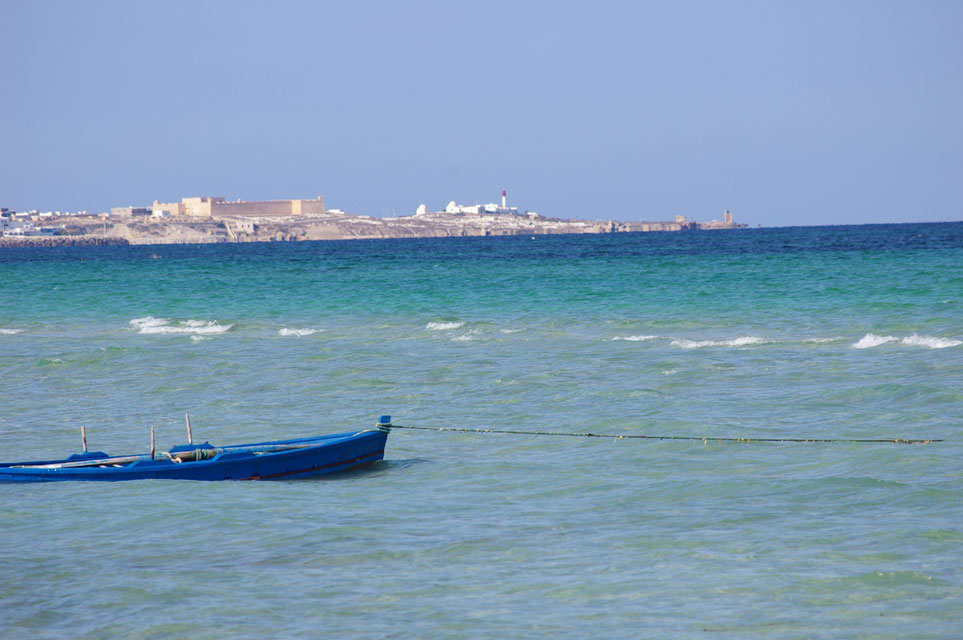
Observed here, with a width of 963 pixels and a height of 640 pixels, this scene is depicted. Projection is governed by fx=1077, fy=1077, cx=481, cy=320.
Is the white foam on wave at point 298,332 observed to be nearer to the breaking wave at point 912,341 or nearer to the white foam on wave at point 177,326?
the white foam on wave at point 177,326

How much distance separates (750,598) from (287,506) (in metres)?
5.31

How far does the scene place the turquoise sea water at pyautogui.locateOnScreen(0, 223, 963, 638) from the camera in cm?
809

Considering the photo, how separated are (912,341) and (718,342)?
→ 407cm

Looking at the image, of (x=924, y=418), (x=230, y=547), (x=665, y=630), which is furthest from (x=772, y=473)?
(x=230, y=547)

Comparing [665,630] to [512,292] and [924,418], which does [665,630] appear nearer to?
[924,418]

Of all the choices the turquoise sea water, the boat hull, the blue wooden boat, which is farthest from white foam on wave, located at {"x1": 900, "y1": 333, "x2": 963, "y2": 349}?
the boat hull

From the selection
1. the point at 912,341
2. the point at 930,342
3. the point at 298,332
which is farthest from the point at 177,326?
the point at 930,342

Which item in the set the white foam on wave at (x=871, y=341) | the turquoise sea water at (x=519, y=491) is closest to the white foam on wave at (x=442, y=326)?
the turquoise sea water at (x=519, y=491)

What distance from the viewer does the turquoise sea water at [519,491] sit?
8.09 meters

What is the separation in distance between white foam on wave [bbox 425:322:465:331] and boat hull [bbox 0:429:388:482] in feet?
54.8

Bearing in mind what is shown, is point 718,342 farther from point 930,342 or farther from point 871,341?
point 930,342

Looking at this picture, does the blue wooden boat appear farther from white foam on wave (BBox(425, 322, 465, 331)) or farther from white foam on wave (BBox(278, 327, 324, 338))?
white foam on wave (BBox(425, 322, 465, 331))

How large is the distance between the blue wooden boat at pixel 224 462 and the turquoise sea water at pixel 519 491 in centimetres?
24

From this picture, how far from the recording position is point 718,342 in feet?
79.9
